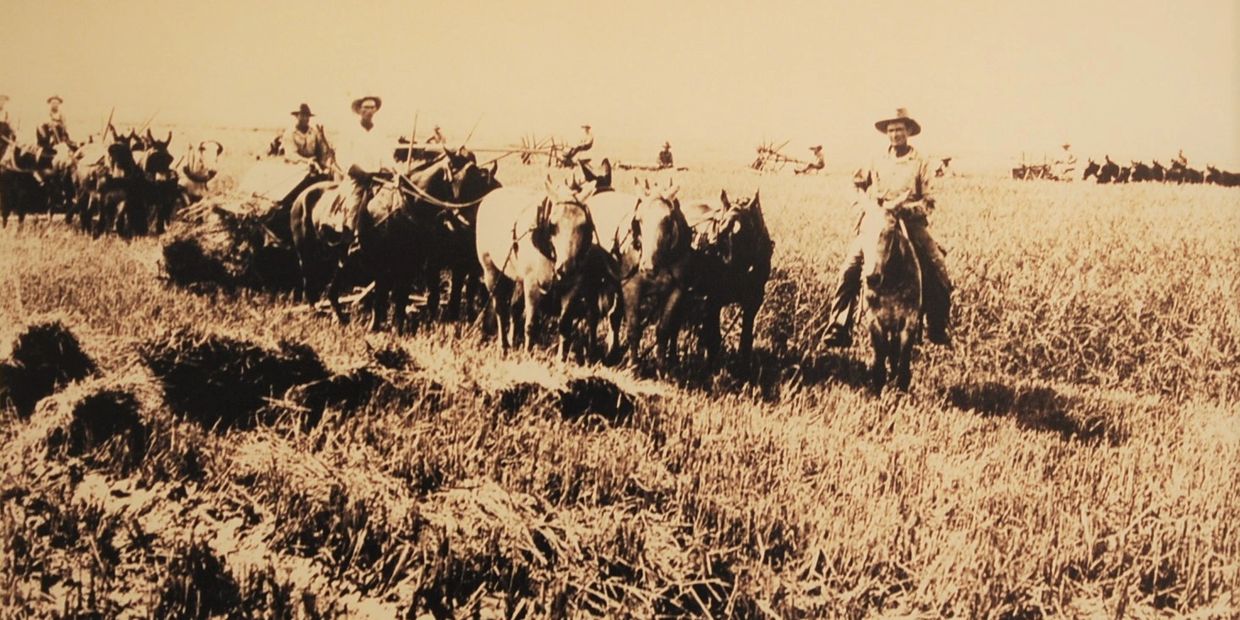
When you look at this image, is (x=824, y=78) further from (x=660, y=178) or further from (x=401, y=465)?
(x=401, y=465)

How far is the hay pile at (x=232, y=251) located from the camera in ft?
11.0

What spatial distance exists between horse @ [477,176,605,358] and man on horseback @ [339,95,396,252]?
482mm

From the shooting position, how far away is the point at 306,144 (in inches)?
132

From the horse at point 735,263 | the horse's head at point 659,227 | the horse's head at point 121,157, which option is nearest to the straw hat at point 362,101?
the horse's head at point 121,157

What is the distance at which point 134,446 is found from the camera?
2.98m

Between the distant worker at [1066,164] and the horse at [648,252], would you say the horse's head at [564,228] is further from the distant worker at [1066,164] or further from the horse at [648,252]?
Answer: the distant worker at [1066,164]

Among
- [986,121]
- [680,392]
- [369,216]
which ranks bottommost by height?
[680,392]

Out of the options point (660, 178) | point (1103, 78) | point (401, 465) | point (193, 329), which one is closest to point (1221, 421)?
point (1103, 78)

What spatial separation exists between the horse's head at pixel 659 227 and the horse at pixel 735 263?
0.08 meters

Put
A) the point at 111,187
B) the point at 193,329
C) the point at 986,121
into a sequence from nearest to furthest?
the point at 986,121, the point at 193,329, the point at 111,187

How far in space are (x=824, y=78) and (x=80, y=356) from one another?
9.25 feet

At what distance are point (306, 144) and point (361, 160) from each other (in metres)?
0.22

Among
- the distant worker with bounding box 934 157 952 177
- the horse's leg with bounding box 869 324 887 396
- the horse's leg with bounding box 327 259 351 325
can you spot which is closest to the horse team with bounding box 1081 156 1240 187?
the distant worker with bounding box 934 157 952 177

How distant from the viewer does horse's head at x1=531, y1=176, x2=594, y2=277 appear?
10.5 feet
